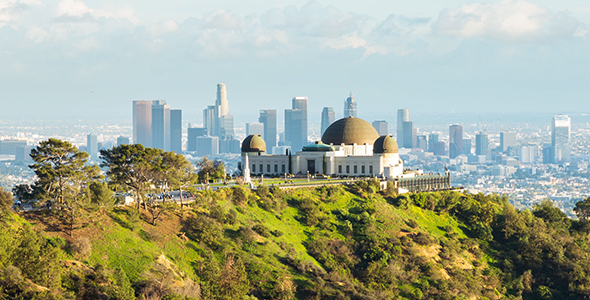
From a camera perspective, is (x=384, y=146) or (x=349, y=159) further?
(x=384, y=146)

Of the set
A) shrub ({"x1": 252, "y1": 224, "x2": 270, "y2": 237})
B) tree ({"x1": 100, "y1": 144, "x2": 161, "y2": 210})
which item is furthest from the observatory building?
tree ({"x1": 100, "y1": 144, "x2": 161, "y2": 210})

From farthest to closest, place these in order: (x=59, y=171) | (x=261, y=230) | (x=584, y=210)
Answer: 1. (x=584, y=210)
2. (x=261, y=230)
3. (x=59, y=171)

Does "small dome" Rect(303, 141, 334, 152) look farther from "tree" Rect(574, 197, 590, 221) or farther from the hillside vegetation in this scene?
"tree" Rect(574, 197, 590, 221)

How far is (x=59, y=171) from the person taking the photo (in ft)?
217

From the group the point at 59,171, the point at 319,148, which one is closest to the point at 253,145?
the point at 319,148

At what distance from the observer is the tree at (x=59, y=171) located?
6575 cm

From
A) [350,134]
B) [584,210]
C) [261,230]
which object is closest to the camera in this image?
[261,230]

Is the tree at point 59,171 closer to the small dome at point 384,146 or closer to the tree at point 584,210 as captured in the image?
the small dome at point 384,146

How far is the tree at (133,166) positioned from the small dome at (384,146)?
47702 mm

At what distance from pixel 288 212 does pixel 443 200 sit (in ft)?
79.2

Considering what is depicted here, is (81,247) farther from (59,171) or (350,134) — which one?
(350,134)

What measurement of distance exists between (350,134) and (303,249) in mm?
48171

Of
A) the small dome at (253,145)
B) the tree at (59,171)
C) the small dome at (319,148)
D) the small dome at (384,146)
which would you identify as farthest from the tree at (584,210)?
the tree at (59,171)

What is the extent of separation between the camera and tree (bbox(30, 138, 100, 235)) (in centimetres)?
6575
